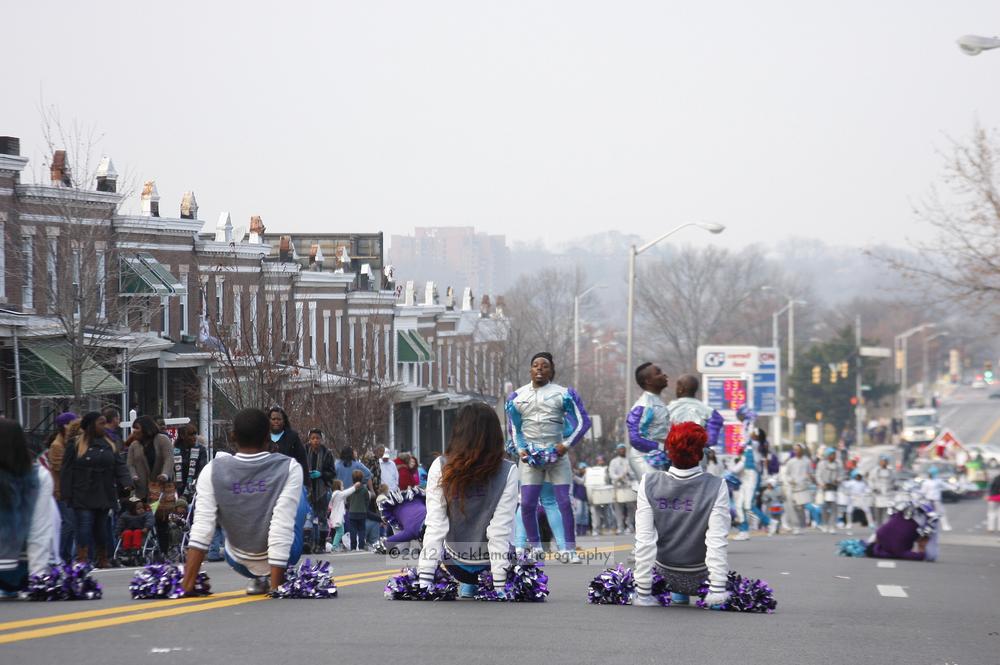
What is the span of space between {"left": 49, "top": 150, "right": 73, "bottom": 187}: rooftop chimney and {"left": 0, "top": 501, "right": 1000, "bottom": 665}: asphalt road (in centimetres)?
2433

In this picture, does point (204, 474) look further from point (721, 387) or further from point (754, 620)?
point (721, 387)

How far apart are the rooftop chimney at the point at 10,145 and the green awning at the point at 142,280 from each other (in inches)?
157

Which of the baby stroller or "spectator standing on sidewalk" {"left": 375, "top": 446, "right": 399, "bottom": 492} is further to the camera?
"spectator standing on sidewalk" {"left": 375, "top": 446, "right": 399, "bottom": 492}

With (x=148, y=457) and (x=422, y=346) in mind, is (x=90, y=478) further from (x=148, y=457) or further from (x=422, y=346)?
(x=422, y=346)

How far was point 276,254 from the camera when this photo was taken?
5391 cm

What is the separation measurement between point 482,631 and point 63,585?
3370 mm

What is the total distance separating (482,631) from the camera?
9398mm

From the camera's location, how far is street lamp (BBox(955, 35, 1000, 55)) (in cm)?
2214

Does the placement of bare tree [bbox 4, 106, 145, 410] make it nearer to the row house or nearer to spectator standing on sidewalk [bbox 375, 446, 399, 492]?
spectator standing on sidewalk [bbox 375, 446, 399, 492]

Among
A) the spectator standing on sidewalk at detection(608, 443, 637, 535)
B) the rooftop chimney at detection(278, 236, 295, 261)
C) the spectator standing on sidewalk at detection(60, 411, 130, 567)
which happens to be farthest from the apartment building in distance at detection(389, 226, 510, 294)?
the spectator standing on sidewalk at detection(60, 411, 130, 567)

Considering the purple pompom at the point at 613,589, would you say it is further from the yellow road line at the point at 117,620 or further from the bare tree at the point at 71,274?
the bare tree at the point at 71,274

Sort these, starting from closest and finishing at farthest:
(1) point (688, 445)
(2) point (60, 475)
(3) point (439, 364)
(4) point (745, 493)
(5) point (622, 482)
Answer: (1) point (688, 445)
(2) point (60, 475)
(4) point (745, 493)
(5) point (622, 482)
(3) point (439, 364)

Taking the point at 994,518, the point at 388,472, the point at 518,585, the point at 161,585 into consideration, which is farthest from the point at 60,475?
the point at 994,518

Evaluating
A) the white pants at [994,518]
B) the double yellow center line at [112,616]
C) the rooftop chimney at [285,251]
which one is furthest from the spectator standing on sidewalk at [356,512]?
the rooftop chimney at [285,251]
